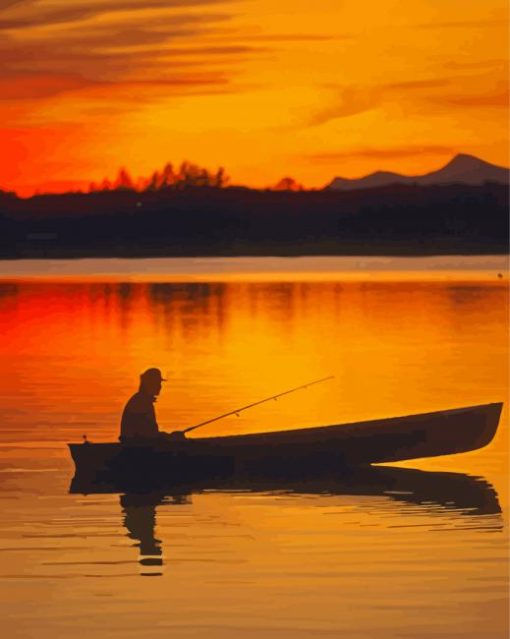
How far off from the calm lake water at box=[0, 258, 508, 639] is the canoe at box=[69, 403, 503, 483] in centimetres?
31

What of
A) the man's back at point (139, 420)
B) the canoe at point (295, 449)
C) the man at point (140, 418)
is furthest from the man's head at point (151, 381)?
the canoe at point (295, 449)

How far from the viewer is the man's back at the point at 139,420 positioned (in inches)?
824

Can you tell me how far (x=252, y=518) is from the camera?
2003 centimetres

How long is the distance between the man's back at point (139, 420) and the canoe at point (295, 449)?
0.40ft

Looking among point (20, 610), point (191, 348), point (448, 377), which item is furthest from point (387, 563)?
point (191, 348)

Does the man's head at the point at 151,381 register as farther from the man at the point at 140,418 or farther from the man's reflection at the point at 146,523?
the man's reflection at the point at 146,523

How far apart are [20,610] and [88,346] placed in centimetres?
3248

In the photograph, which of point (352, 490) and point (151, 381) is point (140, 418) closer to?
point (151, 381)

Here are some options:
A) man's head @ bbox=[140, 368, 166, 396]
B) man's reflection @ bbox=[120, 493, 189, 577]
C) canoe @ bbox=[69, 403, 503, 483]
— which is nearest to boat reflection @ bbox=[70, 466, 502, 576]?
man's reflection @ bbox=[120, 493, 189, 577]

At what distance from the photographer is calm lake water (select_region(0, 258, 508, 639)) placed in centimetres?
1547

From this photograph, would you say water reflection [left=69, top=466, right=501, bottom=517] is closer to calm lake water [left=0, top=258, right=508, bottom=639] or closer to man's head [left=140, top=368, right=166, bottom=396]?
calm lake water [left=0, top=258, right=508, bottom=639]

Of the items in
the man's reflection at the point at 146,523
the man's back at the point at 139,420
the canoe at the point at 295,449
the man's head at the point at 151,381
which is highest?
the man's head at the point at 151,381

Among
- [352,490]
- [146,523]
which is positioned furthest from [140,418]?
[352,490]

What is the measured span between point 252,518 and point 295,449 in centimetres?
209
